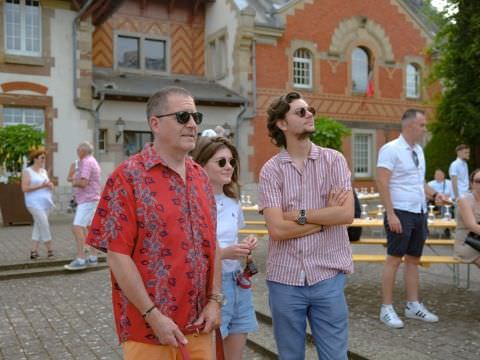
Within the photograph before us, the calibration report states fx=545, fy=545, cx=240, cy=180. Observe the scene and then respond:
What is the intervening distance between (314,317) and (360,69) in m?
21.9

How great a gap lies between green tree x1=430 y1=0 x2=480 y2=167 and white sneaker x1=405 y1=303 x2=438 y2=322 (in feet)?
38.9

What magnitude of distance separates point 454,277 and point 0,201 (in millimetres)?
11362

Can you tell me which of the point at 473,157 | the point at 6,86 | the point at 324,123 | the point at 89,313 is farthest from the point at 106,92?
the point at 89,313

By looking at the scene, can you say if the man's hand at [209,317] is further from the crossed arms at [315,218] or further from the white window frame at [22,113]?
the white window frame at [22,113]

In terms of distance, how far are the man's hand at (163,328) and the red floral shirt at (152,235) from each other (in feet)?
0.17

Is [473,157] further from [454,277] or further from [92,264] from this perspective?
[92,264]

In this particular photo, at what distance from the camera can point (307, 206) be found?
2979 mm

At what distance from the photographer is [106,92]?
58.4 feet

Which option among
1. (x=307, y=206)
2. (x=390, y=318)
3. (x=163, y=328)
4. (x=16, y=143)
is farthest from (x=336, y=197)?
(x=16, y=143)

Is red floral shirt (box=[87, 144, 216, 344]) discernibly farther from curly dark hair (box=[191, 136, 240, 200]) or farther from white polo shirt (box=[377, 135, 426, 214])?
white polo shirt (box=[377, 135, 426, 214])

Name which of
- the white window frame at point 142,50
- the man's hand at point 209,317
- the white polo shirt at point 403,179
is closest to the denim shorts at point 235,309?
the man's hand at point 209,317

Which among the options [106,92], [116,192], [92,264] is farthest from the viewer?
[106,92]

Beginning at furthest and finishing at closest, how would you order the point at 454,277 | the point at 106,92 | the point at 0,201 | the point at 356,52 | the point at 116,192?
the point at 356,52 < the point at 106,92 < the point at 0,201 < the point at 454,277 < the point at 116,192

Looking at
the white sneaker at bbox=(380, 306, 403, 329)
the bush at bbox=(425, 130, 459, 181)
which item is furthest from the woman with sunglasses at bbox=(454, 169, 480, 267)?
the bush at bbox=(425, 130, 459, 181)
